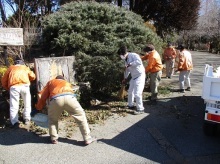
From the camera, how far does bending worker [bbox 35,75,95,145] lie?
503 cm

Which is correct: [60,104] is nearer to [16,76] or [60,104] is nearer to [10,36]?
[16,76]

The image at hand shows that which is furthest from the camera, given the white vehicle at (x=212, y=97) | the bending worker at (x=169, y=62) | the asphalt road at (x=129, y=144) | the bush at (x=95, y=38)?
the bending worker at (x=169, y=62)

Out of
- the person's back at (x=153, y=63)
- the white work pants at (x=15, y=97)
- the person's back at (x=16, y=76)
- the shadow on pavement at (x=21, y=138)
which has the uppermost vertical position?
the person's back at (x=153, y=63)

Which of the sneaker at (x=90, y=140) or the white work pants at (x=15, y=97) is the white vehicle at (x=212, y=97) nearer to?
the sneaker at (x=90, y=140)

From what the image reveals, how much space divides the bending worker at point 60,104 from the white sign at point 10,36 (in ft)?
9.14

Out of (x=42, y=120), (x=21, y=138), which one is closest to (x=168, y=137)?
(x=42, y=120)

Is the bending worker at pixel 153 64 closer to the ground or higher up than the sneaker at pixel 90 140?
higher up

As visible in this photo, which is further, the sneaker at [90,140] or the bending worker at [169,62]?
the bending worker at [169,62]

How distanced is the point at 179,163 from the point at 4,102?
14.8ft

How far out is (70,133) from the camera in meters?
5.90

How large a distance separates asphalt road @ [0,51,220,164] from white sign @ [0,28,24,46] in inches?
99.3

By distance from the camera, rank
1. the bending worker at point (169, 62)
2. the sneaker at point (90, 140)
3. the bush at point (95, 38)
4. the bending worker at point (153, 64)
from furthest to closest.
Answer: the bending worker at point (169, 62) < the bush at point (95, 38) < the bending worker at point (153, 64) < the sneaker at point (90, 140)

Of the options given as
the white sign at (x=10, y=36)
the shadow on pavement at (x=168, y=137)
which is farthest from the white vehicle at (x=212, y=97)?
the white sign at (x=10, y=36)

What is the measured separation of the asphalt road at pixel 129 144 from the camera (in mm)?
4820
